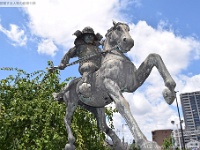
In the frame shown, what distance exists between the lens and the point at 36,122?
10.5 m

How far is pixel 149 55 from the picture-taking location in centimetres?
481

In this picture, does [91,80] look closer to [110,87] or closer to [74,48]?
[110,87]

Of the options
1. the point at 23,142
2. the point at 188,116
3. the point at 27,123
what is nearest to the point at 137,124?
the point at 23,142

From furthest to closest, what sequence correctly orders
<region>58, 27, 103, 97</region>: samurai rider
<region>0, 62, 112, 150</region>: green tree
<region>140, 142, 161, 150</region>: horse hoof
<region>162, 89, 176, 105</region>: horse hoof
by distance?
<region>0, 62, 112, 150</region>: green tree < <region>58, 27, 103, 97</region>: samurai rider < <region>162, 89, 176, 105</region>: horse hoof < <region>140, 142, 161, 150</region>: horse hoof

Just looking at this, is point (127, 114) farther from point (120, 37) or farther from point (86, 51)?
point (86, 51)

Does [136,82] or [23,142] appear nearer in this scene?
[136,82]

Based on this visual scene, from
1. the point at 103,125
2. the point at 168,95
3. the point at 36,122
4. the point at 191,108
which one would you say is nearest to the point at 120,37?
the point at 168,95

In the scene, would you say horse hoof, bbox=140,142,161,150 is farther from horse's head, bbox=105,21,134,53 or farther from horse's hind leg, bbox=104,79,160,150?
horse's head, bbox=105,21,134,53

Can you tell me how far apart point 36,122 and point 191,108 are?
186154 mm

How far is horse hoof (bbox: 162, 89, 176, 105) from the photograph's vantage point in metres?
4.43

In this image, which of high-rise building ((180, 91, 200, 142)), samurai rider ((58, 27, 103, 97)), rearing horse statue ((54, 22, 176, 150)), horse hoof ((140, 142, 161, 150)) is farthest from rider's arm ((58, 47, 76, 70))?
high-rise building ((180, 91, 200, 142))

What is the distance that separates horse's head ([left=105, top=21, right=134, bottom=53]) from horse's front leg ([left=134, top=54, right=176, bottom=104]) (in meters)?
0.38

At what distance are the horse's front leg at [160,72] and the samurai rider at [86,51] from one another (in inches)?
34.2

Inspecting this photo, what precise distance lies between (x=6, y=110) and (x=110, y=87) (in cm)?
698
